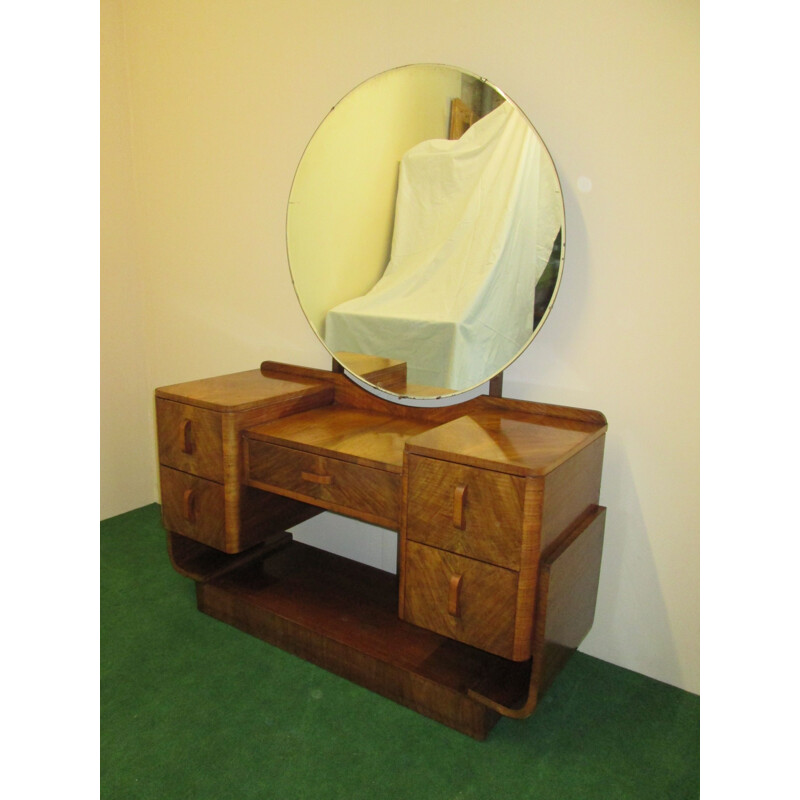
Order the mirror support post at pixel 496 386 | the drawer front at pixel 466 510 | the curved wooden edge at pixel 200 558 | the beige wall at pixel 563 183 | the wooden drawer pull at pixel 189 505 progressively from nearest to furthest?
1. the drawer front at pixel 466 510
2. the beige wall at pixel 563 183
3. the mirror support post at pixel 496 386
4. the wooden drawer pull at pixel 189 505
5. the curved wooden edge at pixel 200 558

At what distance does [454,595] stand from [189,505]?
2.76ft

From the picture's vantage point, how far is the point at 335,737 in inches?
56.9

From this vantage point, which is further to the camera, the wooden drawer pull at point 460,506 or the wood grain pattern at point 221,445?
the wood grain pattern at point 221,445

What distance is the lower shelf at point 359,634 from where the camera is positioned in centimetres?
147

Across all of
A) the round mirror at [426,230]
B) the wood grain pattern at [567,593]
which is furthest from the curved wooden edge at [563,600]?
the round mirror at [426,230]

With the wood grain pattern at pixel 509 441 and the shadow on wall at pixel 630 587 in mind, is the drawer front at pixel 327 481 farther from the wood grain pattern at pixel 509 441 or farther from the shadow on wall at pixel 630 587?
the shadow on wall at pixel 630 587

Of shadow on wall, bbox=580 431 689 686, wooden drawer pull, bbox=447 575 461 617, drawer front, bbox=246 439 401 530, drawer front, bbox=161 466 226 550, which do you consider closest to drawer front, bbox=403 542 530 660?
wooden drawer pull, bbox=447 575 461 617

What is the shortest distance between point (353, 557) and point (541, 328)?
3.27 feet

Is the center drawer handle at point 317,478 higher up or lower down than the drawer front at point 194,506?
higher up

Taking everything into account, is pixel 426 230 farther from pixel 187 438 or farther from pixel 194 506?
pixel 194 506

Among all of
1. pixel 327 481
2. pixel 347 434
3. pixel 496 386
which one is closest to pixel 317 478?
pixel 327 481

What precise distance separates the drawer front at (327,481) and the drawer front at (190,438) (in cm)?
9
